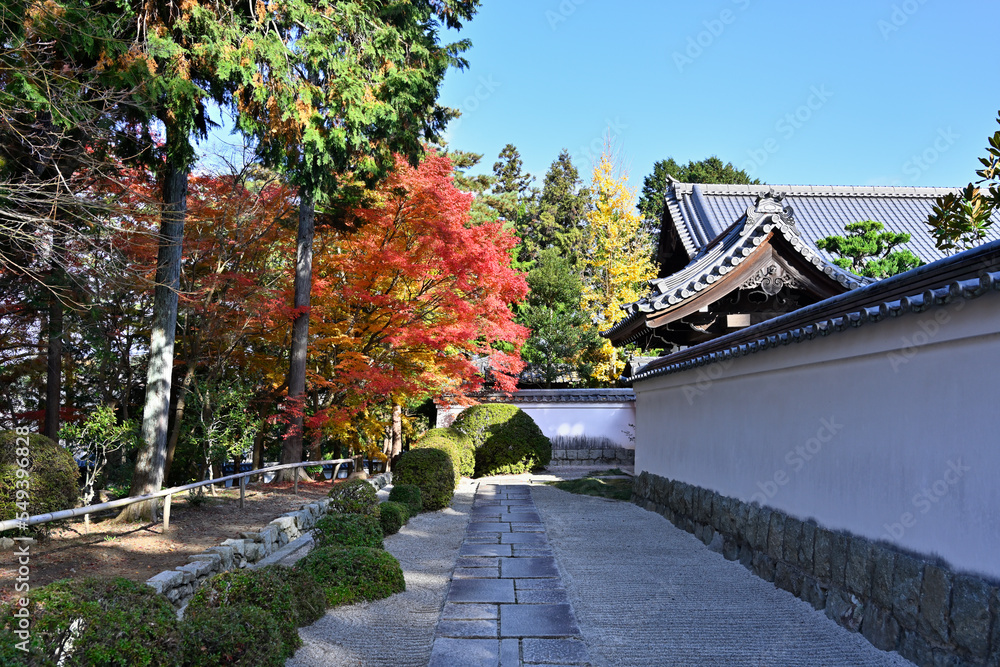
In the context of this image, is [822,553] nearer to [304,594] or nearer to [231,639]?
[304,594]

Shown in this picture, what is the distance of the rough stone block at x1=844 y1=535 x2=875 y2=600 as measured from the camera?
14.0 ft

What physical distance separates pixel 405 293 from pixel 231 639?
9.24 m

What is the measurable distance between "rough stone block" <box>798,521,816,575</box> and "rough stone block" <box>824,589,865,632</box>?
0.34m

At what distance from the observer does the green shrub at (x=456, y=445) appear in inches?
525

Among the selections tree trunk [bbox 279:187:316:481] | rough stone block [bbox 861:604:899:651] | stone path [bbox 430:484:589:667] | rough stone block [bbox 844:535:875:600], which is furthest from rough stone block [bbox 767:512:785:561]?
tree trunk [bbox 279:187:316:481]

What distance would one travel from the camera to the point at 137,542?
6.34m

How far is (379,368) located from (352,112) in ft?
15.3

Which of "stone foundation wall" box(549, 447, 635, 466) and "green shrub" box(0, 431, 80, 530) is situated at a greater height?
"green shrub" box(0, 431, 80, 530)

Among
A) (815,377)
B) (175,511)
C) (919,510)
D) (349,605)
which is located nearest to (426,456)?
(175,511)

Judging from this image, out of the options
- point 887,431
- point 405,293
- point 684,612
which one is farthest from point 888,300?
point 405,293

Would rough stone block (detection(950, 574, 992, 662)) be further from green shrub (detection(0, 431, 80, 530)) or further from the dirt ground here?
green shrub (detection(0, 431, 80, 530))

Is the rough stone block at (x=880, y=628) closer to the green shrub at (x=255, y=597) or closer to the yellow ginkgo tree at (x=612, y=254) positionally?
→ the green shrub at (x=255, y=597)

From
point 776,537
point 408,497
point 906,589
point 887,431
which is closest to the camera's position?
point 906,589

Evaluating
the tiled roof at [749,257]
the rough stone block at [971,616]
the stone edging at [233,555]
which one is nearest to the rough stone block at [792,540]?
the rough stone block at [971,616]
